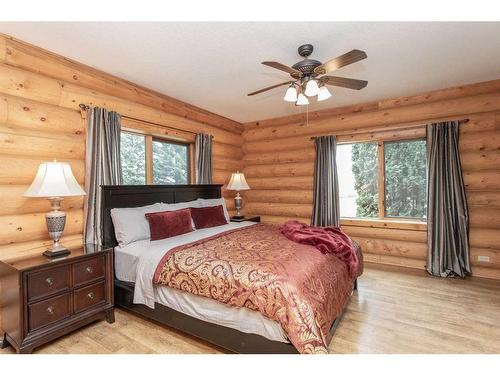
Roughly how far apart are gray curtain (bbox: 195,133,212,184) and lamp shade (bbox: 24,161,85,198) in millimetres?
2118

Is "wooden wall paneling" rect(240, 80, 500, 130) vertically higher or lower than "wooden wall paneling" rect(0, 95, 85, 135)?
higher

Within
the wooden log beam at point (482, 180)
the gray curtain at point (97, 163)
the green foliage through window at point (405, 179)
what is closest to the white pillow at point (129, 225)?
the gray curtain at point (97, 163)

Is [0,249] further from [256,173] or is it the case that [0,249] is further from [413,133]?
[413,133]

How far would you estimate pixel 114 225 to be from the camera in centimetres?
284

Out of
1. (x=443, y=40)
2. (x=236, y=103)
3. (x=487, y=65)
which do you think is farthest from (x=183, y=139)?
(x=487, y=65)

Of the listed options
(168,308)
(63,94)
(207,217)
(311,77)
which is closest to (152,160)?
(207,217)

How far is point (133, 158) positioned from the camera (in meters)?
3.55

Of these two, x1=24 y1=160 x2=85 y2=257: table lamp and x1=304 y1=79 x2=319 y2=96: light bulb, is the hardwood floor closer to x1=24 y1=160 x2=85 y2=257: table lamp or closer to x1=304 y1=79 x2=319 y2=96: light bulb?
x1=24 y1=160 x2=85 y2=257: table lamp

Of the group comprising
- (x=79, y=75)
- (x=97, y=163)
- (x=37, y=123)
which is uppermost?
(x=79, y=75)

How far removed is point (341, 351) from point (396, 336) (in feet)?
1.87

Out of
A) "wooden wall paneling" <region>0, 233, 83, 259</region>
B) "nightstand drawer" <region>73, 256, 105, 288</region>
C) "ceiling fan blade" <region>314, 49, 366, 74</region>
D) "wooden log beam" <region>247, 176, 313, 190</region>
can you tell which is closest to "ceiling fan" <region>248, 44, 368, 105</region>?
"ceiling fan blade" <region>314, 49, 366, 74</region>

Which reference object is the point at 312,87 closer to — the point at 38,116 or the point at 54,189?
the point at 54,189

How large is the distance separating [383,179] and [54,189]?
437 centimetres

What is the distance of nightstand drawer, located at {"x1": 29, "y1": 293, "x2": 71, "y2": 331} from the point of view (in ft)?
6.51
